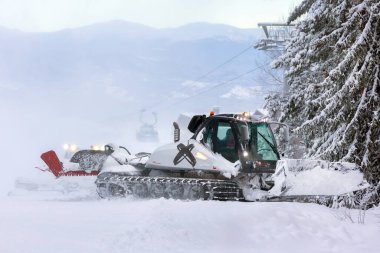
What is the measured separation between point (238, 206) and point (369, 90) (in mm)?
5581

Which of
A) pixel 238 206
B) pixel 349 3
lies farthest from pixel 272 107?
pixel 238 206

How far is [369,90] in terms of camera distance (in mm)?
12828

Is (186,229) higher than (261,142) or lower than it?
lower

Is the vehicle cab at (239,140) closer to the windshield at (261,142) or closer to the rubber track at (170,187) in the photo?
the windshield at (261,142)

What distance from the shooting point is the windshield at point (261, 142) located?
11758 mm

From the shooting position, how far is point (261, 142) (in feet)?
39.2

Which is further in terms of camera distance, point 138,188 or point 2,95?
point 2,95

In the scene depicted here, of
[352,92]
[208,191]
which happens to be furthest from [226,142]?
[352,92]

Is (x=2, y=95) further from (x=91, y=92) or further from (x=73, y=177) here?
(x=73, y=177)

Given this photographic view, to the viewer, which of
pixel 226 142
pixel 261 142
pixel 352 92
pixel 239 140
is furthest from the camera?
pixel 352 92

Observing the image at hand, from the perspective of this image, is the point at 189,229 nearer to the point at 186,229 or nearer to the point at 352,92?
the point at 186,229

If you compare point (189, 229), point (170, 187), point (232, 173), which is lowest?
point (170, 187)

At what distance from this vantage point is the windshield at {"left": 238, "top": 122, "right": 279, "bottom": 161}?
11.8 metres

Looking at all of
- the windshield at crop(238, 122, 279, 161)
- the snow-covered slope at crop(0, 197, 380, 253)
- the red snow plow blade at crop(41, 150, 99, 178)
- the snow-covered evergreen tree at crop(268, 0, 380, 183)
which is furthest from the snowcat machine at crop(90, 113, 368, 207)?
the snow-covered slope at crop(0, 197, 380, 253)
